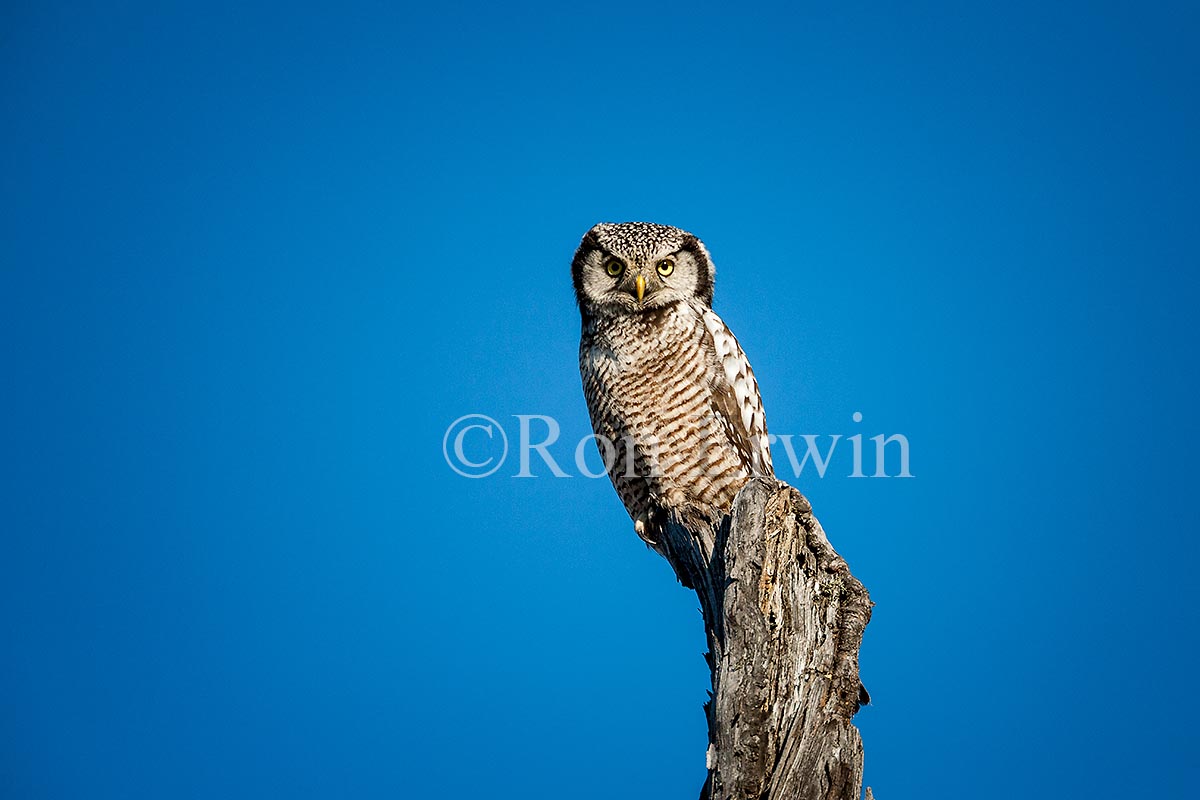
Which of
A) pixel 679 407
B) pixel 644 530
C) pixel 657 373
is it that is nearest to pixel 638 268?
pixel 657 373

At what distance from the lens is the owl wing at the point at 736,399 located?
4.29 m

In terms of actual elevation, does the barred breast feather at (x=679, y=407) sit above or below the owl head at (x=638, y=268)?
below

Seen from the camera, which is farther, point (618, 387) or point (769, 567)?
point (618, 387)

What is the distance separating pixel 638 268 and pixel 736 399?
714mm

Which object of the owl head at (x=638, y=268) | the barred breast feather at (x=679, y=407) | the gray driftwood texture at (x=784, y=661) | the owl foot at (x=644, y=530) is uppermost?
the owl head at (x=638, y=268)

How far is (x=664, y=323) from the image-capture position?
169 inches

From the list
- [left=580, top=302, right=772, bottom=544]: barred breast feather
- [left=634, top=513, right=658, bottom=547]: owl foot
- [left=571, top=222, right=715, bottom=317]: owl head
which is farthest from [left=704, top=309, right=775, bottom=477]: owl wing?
[left=634, top=513, right=658, bottom=547]: owl foot

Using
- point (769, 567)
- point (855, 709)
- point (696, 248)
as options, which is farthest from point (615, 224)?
point (855, 709)

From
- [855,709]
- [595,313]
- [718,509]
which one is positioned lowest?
[855,709]

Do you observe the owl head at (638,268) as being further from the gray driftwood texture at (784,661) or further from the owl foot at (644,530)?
the gray driftwood texture at (784,661)

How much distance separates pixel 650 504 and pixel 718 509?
0.33 meters

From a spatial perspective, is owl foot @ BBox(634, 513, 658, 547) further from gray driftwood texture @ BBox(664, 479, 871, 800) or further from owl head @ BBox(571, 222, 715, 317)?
gray driftwood texture @ BBox(664, 479, 871, 800)

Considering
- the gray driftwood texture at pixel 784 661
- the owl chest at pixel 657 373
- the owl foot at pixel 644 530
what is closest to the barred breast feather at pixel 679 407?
the owl chest at pixel 657 373

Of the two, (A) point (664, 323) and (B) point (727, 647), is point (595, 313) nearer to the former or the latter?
(A) point (664, 323)
